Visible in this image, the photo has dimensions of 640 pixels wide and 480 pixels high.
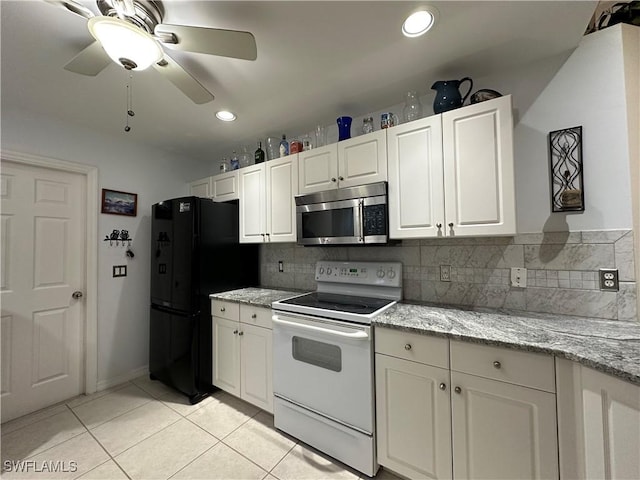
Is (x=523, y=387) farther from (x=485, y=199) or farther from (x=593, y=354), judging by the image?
(x=485, y=199)

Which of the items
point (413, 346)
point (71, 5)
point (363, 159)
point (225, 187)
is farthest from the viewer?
point (225, 187)

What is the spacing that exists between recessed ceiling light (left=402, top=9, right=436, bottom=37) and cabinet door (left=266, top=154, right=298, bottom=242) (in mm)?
1132

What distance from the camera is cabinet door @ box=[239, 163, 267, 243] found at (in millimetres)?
2389

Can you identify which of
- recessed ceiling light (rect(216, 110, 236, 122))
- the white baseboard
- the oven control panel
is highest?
recessed ceiling light (rect(216, 110, 236, 122))

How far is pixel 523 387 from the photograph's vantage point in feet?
3.56

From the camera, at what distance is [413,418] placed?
4.38 ft

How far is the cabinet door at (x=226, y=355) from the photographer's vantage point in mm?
2115

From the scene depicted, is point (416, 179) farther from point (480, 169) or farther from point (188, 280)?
point (188, 280)

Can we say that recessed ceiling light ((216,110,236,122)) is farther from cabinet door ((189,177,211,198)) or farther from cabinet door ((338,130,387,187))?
cabinet door ((338,130,387,187))

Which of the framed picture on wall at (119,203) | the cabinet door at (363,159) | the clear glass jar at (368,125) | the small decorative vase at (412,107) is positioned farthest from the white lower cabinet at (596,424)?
the framed picture on wall at (119,203)

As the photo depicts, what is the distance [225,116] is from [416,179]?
1621 millimetres

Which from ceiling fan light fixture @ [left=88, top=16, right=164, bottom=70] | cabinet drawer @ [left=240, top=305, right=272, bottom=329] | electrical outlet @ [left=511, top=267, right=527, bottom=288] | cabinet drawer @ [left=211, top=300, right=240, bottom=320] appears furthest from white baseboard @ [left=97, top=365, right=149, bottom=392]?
electrical outlet @ [left=511, top=267, right=527, bottom=288]

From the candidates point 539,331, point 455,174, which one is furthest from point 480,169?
point 539,331

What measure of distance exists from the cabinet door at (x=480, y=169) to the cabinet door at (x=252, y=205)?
60.3 inches
